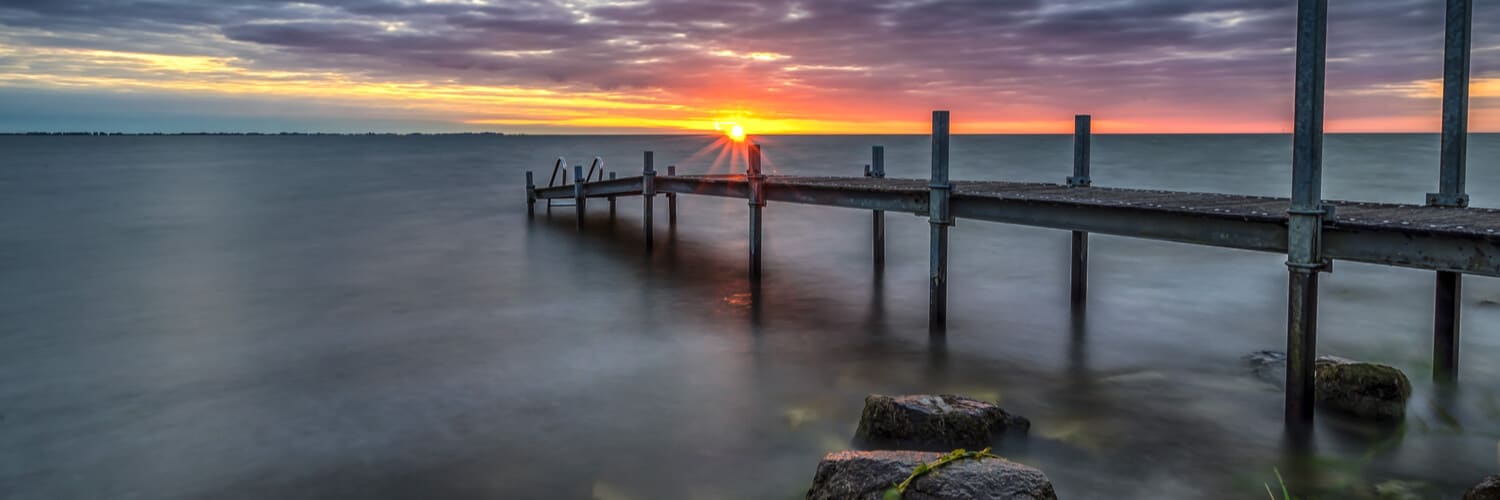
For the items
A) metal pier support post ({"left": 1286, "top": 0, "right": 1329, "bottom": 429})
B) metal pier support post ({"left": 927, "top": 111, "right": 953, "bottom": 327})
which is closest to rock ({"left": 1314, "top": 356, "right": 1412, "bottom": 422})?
metal pier support post ({"left": 1286, "top": 0, "right": 1329, "bottom": 429})

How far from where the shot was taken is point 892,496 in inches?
230

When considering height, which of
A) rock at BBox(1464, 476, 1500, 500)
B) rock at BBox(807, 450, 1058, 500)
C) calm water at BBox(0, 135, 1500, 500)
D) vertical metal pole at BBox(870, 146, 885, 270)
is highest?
vertical metal pole at BBox(870, 146, 885, 270)

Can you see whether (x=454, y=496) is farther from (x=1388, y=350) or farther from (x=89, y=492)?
(x=1388, y=350)

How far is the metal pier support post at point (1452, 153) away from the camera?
1050 cm

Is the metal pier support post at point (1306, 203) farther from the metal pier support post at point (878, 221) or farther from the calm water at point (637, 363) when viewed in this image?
the metal pier support post at point (878, 221)

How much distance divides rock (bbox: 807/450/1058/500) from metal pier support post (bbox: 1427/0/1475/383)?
7724mm

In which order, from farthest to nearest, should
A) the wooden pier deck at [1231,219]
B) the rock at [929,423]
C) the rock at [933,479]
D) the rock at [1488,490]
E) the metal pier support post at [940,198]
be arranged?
the metal pier support post at [940,198]
the rock at [929,423]
the wooden pier deck at [1231,219]
the rock at [1488,490]
the rock at [933,479]

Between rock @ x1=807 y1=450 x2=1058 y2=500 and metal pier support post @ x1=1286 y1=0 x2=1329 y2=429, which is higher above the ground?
metal pier support post @ x1=1286 y1=0 x2=1329 y2=429

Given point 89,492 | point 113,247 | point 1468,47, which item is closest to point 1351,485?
point 1468,47

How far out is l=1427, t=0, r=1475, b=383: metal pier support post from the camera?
10500 mm

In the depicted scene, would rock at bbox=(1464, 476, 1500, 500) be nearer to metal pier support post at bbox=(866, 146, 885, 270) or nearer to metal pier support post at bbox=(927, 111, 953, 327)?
metal pier support post at bbox=(927, 111, 953, 327)

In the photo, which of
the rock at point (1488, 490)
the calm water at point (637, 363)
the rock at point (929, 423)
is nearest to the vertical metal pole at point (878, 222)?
the calm water at point (637, 363)

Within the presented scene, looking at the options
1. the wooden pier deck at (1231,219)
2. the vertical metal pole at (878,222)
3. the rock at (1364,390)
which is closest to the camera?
the wooden pier deck at (1231,219)

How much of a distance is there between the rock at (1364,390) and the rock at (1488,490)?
314cm
